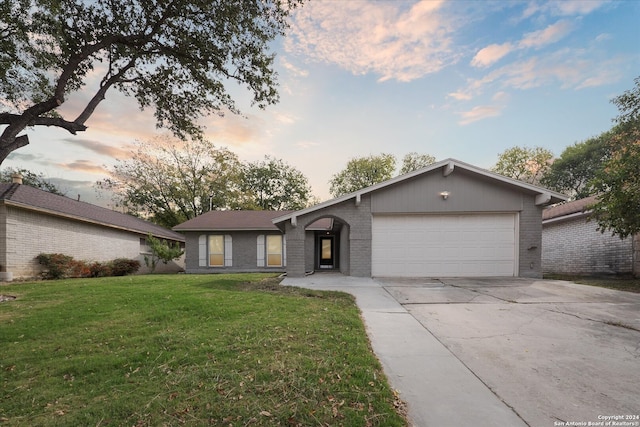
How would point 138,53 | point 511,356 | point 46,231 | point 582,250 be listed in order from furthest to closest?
1. point 582,250
2. point 46,231
3. point 138,53
4. point 511,356

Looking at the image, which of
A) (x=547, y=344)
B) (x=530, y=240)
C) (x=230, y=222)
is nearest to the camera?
(x=547, y=344)

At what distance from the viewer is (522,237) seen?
10719 millimetres

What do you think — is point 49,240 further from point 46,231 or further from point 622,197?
point 622,197

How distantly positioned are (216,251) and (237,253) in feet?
4.31

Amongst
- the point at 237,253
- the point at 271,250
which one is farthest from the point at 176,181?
the point at 271,250

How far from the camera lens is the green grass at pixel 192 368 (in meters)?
2.28

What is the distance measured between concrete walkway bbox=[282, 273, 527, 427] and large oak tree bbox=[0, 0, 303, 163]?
24.0 ft

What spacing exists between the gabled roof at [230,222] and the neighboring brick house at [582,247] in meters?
14.9

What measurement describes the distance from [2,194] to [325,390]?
15.9m

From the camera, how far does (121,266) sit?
52.6 feet

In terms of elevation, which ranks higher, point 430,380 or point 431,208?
point 431,208

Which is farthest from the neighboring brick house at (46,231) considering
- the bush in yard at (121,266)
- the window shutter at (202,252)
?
the window shutter at (202,252)

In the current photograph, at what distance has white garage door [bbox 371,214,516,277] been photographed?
1088 cm

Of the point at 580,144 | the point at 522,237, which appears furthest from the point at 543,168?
the point at 522,237
